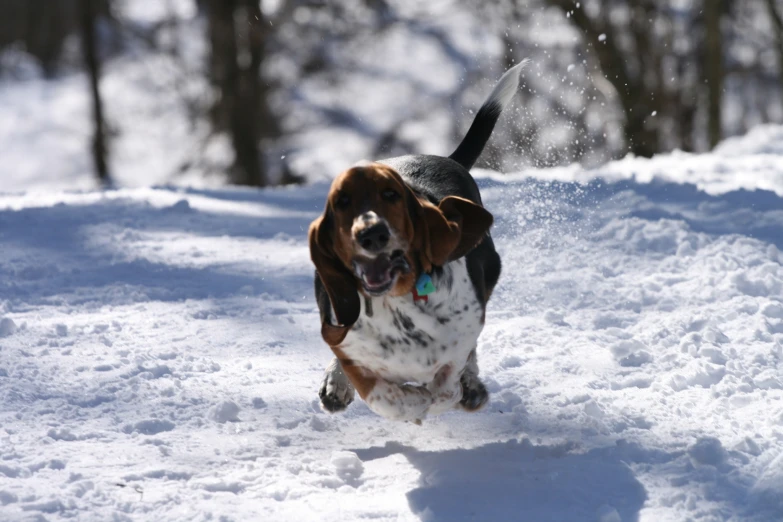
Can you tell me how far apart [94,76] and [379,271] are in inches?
420

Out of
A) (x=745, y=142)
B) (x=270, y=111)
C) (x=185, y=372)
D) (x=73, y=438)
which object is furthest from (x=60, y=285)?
(x=270, y=111)

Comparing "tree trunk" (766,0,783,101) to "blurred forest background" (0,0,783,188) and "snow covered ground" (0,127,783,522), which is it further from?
"snow covered ground" (0,127,783,522)

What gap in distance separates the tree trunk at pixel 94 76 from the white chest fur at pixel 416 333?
10.3 meters

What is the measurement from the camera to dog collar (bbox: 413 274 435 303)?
8.81ft

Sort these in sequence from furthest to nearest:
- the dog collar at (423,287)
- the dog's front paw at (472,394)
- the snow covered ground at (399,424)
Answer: the dog's front paw at (472,394), the dog collar at (423,287), the snow covered ground at (399,424)

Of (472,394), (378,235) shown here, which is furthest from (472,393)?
(378,235)

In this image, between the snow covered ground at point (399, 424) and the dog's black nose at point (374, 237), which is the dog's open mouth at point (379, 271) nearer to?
the dog's black nose at point (374, 237)

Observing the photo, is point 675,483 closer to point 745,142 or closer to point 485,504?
point 485,504

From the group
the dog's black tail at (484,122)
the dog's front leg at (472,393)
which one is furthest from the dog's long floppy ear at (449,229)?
the dog's black tail at (484,122)

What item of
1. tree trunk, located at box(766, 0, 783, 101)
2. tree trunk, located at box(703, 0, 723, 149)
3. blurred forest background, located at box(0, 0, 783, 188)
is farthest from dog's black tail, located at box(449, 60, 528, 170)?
tree trunk, located at box(766, 0, 783, 101)

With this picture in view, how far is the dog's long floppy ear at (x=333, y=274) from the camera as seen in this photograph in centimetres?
260

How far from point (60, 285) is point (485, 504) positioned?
281 centimetres

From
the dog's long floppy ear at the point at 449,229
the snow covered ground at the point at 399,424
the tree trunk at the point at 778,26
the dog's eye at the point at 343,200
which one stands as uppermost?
the tree trunk at the point at 778,26

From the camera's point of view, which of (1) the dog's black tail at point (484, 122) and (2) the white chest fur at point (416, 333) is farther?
(1) the dog's black tail at point (484, 122)
